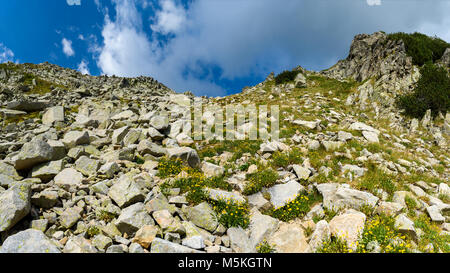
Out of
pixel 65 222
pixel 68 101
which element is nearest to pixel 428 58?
pixel 65 222

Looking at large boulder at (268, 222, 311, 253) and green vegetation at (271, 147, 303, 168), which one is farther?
green vegetation at (271, 147, 303, 168)

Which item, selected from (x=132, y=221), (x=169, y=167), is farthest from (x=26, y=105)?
(x=132, y=221)

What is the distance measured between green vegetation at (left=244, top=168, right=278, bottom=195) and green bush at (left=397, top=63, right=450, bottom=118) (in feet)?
65.0

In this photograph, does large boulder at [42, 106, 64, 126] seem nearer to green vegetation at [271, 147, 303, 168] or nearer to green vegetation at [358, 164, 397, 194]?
green vegetation at [271, 147, 303, 168]

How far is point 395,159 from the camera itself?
11.4 metres

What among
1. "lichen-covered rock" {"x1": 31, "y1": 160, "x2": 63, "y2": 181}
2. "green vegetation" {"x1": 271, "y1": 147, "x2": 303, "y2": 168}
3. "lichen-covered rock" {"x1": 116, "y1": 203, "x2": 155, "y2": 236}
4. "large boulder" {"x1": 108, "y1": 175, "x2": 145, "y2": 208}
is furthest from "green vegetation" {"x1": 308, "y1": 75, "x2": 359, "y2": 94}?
"lichen-covered rock" {"x1": 31, "y1": 160, "x2": 63, "y2": 181}

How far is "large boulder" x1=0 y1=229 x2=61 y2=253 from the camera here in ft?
15.3

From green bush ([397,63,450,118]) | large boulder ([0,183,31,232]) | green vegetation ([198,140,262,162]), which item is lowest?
large boulder ([0,183,31,232])

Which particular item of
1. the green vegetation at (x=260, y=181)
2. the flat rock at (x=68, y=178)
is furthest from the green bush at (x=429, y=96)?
the flat rock at (x=68, y=178)

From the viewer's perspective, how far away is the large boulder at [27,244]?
4.66m

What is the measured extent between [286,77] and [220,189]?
3181 cm

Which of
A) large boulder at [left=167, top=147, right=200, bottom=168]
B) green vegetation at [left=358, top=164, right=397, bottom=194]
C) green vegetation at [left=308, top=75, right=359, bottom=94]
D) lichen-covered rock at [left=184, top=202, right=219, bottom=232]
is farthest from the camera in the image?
green vegetation at [left=308, top=75, right=359, bottom=94]

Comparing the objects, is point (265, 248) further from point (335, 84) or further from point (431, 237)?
point (335, 84)

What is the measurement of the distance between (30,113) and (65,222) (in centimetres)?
1923
